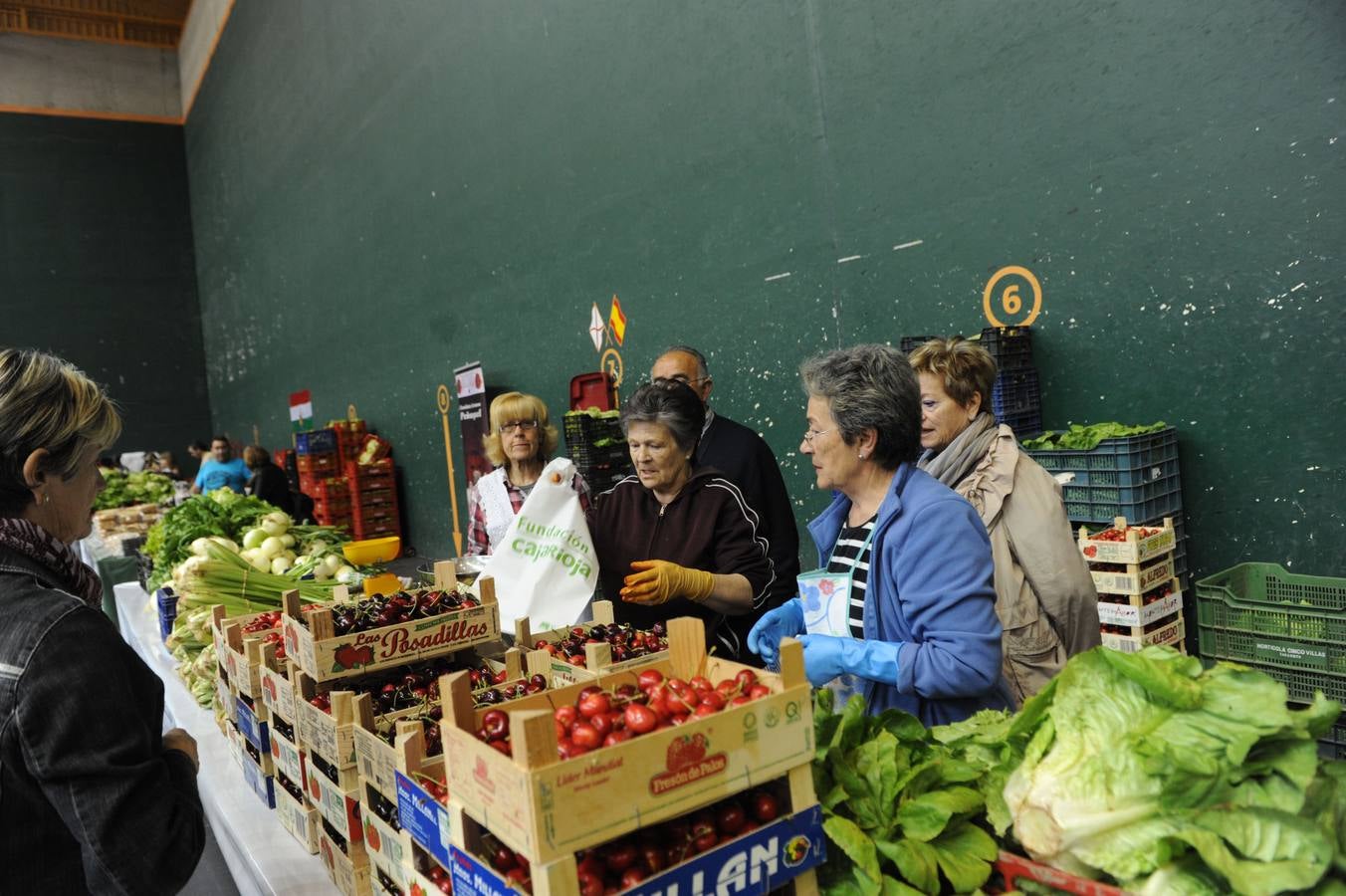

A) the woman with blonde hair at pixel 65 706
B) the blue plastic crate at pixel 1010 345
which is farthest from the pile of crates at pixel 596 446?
the woman with blonde hair at pixel 65 706

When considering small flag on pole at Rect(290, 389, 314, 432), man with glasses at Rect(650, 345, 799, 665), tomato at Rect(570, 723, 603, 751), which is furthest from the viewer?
small flag on pole at Rect(290, 389, 314, 432)

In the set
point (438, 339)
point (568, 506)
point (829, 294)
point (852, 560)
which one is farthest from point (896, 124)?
point (438, 339)

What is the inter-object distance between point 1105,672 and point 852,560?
97 cm

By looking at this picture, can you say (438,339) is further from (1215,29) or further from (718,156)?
(1215,29)

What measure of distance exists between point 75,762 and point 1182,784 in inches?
67.9

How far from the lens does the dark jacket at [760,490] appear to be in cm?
336

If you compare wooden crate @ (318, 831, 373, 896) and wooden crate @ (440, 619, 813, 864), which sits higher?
wooden crate @ (440, 619, 813, 864)

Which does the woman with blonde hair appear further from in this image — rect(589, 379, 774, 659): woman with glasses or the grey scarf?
the grey scarf

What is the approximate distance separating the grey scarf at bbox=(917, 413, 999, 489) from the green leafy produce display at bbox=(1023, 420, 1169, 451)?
2.16 feet

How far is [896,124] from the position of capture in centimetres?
471

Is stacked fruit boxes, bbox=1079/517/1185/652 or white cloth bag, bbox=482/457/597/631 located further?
stacked fruit boxes, bbox=1079/517/1185/652

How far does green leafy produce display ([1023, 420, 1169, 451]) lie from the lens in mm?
3568

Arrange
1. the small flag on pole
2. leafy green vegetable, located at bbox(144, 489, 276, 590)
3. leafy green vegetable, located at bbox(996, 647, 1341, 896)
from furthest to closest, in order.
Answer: the small flag on pole < leafy green vegetable, located at bbox(144, 489, 276, 590) < leafy green vegetable, located at bbox(996, 647, 1341, 896)

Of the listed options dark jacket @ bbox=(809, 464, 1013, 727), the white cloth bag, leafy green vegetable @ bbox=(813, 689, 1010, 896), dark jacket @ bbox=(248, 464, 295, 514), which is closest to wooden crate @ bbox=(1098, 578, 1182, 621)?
dark jacket @ bbox=(809, 464, 1013, 727)
